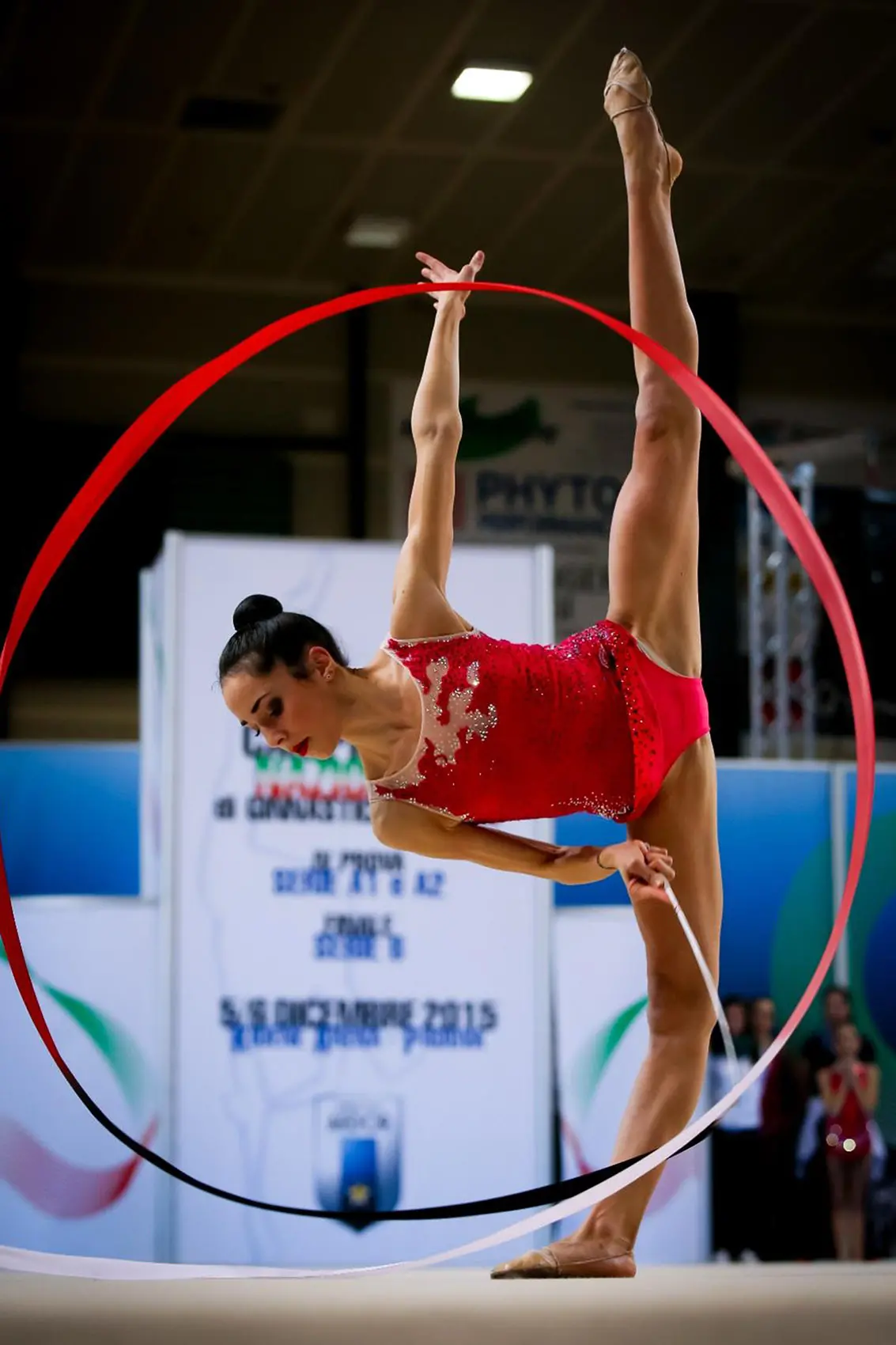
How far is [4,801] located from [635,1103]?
106 inches

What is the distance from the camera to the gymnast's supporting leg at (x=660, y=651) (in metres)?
2.82

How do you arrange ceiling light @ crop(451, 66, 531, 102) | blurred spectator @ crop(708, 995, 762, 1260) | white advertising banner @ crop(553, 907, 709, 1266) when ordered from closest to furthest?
white advertising banner @ crop(553, 907, 709, 1266) < blurred spectator @ crop(708, 995, 762, 1260) < ceiling light @ crop(451, 66, 531, 102)

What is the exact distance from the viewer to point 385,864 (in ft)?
15.5

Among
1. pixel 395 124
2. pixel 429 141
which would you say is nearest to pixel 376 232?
pixel 429 141

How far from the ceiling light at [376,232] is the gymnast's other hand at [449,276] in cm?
433

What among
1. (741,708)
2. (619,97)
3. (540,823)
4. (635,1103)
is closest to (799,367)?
(741,708)

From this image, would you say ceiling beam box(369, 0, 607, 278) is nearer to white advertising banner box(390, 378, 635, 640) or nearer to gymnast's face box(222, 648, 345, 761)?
white advertising banner box(390, 378, 635, 640)

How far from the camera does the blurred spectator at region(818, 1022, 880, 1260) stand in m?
5.30

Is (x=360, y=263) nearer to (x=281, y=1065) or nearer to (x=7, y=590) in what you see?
(x=7, y=590)

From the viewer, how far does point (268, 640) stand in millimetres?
2674

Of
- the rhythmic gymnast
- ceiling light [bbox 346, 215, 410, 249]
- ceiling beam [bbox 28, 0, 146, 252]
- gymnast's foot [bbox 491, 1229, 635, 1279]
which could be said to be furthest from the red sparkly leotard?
ceiling light [bbox 346, 215, 410, 249]

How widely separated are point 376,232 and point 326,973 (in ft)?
12.4

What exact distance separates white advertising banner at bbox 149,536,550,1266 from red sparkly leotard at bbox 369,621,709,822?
184cm

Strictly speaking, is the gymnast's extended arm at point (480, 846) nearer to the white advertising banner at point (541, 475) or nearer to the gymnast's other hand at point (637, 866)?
the gymnast's other hand at point (637, 866)
